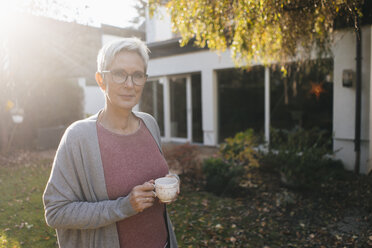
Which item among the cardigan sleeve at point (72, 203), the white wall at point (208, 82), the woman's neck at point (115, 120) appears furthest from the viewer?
the white wall at point (208, 82)

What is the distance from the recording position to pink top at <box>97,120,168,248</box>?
59.9 inches

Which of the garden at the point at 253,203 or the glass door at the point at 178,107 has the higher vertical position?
the glass door at the point at 178,107

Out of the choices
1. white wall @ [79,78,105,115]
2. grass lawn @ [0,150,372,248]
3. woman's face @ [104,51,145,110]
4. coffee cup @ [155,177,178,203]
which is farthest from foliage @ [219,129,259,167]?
white wall @ [79,78,105,115]

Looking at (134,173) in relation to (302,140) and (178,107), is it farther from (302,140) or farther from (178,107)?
(178,107)

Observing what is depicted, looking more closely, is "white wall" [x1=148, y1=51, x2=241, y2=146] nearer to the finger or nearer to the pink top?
the pink top

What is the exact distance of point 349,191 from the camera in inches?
201

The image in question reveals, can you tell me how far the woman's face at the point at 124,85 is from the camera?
1544mm

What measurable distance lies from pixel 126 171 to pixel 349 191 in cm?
494

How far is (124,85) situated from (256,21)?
3297 mm

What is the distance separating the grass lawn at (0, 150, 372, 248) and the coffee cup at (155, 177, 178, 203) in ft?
7.83

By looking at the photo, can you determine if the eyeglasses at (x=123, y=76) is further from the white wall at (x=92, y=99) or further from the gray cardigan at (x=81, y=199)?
the white wall at (x=92, y=99)

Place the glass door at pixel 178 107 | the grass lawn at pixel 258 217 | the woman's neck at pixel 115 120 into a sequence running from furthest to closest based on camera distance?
the glass door at pixel 178 107, the grass lawn at pixel 258 217, the woman's neck at pixel 115 120

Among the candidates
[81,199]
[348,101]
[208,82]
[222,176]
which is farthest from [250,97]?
[81,199]

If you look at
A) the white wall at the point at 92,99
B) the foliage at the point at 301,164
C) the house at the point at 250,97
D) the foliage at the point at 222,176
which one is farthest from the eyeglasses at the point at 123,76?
the white wall at the point at 92,99
